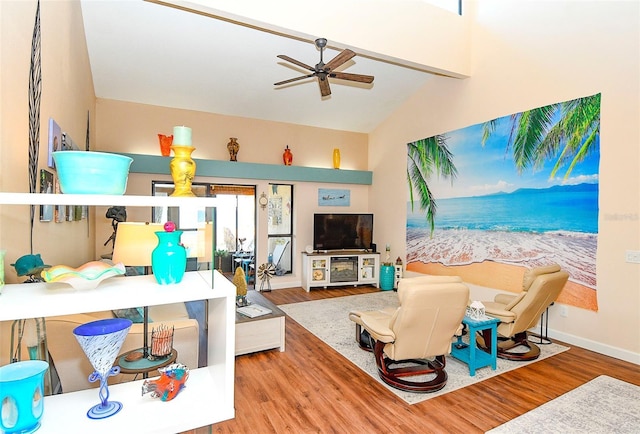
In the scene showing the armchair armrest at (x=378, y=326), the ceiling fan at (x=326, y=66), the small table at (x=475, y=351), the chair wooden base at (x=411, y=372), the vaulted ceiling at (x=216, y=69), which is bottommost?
the chair wooden base at (x=411, y=372)

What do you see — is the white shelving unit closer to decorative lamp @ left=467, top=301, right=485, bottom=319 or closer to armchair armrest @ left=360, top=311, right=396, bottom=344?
armchair armrest @ left=360, top=311, right=396, bottom=344

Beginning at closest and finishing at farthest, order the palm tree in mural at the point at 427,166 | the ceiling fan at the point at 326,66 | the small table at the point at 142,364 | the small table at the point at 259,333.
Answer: the small table at the point at 142,364 → the ceiling fan at the point at 326,66 → the small table at the point at 259,333 → the palm tree in mural at the point at 427,166

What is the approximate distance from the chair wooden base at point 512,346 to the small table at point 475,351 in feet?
0.42

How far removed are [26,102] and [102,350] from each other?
4.54ft

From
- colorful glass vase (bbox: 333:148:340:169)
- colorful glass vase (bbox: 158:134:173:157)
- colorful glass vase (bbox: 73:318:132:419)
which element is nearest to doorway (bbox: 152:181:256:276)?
colorful glass vase (bbox: 158:134:173:157)

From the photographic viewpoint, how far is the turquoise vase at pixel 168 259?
50.5 inches

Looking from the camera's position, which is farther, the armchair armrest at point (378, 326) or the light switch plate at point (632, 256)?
the light switch plate at point (632, 256)

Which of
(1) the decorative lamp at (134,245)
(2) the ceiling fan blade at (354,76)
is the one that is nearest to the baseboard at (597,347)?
(2) the ceiling fan blade at (354,76)

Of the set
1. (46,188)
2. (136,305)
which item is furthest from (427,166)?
(136,305)

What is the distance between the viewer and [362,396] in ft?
9.07

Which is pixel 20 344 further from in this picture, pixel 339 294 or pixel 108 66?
pixel 339 294

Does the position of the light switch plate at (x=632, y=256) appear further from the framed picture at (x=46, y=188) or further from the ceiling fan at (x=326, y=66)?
the framed picture at (x=46, y=188)

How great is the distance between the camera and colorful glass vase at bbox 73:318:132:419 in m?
1.13

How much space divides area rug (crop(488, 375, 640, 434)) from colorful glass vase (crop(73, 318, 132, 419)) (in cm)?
243
